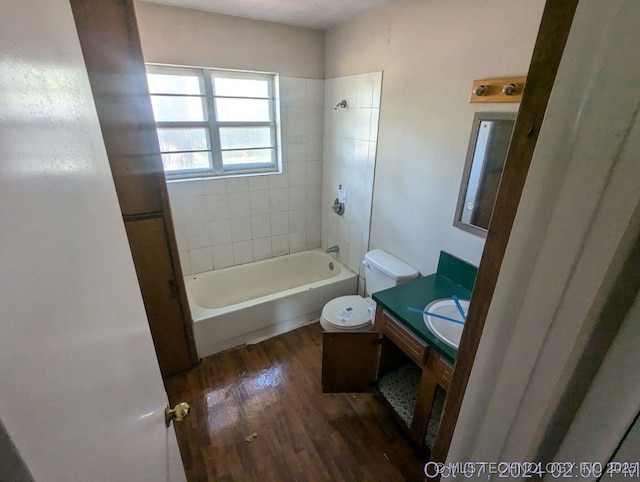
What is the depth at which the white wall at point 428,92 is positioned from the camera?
1.38m

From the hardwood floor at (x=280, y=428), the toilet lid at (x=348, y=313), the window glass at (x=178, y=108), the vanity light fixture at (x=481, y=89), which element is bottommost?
the hardwood floor at (x=280, y=428)

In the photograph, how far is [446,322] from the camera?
1448 millimetres

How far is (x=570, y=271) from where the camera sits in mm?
303

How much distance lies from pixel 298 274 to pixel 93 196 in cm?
272

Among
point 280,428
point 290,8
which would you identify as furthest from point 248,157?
point 280,428

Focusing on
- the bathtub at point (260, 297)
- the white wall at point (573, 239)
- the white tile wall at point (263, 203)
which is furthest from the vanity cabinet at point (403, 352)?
the white tile wall at point (263, 203)

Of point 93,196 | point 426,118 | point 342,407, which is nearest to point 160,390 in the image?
point 93,196

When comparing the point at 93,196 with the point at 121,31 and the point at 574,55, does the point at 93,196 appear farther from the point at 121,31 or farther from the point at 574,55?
the point at 121,31

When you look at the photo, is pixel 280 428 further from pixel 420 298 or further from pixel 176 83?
pixel 176 83

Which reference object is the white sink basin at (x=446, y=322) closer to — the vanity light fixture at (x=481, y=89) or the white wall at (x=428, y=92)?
the white wall at (x=428, y=92)

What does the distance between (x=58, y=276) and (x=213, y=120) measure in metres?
2.49

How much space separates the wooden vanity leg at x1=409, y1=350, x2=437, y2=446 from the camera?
1.42m

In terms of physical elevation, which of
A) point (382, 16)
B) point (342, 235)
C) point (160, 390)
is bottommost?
point (342, 235)

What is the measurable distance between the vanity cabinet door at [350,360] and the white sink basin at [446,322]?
354 millimetres
